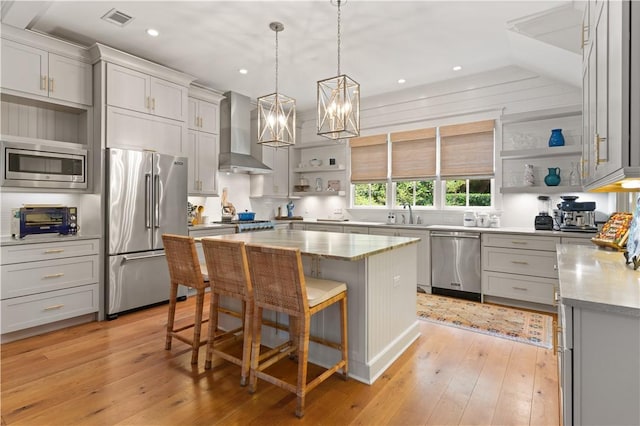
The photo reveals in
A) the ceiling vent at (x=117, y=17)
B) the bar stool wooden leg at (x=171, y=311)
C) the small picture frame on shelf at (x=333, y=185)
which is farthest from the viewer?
the small picture frame on shelf at (x=333, y=185)

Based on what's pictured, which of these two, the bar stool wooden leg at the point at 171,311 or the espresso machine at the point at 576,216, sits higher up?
the espresso machine at the point at 576,216

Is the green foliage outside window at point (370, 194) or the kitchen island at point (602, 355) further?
the green foliage outside window at point (370, 194)

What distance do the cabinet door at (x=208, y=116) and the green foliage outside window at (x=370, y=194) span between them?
2604 mm

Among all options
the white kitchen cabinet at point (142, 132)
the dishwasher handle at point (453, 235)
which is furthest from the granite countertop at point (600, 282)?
the white kitchen cabinet at point (142, 132)

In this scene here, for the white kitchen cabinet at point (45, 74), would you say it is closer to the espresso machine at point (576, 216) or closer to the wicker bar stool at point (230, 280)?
the wicker bar stool at point (230, 280)

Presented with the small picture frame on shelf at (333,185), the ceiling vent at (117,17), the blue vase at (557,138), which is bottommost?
the small picture frame on shelf at (333,185)

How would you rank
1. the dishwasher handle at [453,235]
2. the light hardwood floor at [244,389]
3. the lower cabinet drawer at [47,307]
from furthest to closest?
the dishwasher handle at [453,235]
the lower cabinet drawer at [47,307]
the light hardwood floor at [244,389]

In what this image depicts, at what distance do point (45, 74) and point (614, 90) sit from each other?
4464 mm

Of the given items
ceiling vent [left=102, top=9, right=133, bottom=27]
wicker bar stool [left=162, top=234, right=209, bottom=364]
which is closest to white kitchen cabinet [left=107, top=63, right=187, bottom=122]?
ceiling vent [left=102, top=9, right=133, bottom=27]

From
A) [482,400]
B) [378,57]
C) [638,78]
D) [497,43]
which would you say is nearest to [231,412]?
[482,400]

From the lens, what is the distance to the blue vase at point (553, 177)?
407 cm

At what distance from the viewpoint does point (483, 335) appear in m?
A: 3.12

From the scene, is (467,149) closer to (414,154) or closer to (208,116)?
(414,154)

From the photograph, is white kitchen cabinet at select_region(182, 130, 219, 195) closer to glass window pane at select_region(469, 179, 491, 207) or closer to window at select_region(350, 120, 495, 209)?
window at select_region(350, 120, 495, 209)
